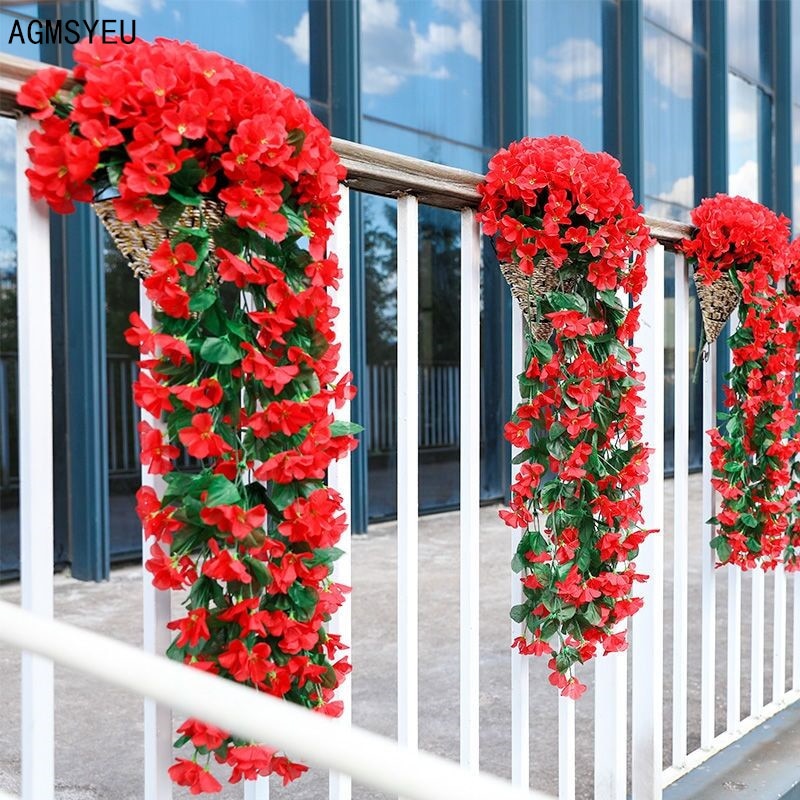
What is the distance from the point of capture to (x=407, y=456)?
4.83 feet

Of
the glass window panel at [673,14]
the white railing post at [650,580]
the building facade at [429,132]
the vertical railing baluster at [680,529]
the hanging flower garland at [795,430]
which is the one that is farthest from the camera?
the glass window panel at [673,14]

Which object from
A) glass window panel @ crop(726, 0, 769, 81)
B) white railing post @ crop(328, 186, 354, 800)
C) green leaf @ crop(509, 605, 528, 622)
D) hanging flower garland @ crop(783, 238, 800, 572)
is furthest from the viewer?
glass window panel @ crop(726, 0, 769, 81)

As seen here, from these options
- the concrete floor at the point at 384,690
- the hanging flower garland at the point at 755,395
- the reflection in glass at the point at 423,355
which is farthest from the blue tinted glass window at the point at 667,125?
the hanging flower garland at the point at 755,395

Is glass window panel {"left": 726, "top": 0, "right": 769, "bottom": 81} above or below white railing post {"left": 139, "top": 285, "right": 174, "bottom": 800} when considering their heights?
above

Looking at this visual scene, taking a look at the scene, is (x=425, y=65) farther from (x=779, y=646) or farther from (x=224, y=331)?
(x=224, y=331)

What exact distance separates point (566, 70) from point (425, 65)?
4.71 ft

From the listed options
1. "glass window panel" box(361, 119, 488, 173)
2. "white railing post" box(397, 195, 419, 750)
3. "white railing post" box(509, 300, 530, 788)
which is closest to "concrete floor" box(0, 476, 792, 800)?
"white railing post" box(509, 300, 530, 788)

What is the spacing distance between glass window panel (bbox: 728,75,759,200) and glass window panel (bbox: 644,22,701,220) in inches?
25.1

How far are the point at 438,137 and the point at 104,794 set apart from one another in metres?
4.69

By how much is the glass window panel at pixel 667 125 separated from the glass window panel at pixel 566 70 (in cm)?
64

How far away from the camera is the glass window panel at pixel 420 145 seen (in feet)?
17.9

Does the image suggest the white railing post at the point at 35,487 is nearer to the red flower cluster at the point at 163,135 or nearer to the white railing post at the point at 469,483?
the red flower cluster at the point at 163,135

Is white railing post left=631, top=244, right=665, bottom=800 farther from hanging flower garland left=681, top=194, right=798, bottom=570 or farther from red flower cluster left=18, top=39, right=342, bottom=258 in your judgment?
red flower cluster left=18, top=39, right=342, bottom=258

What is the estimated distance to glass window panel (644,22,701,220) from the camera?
7535 millimetres
